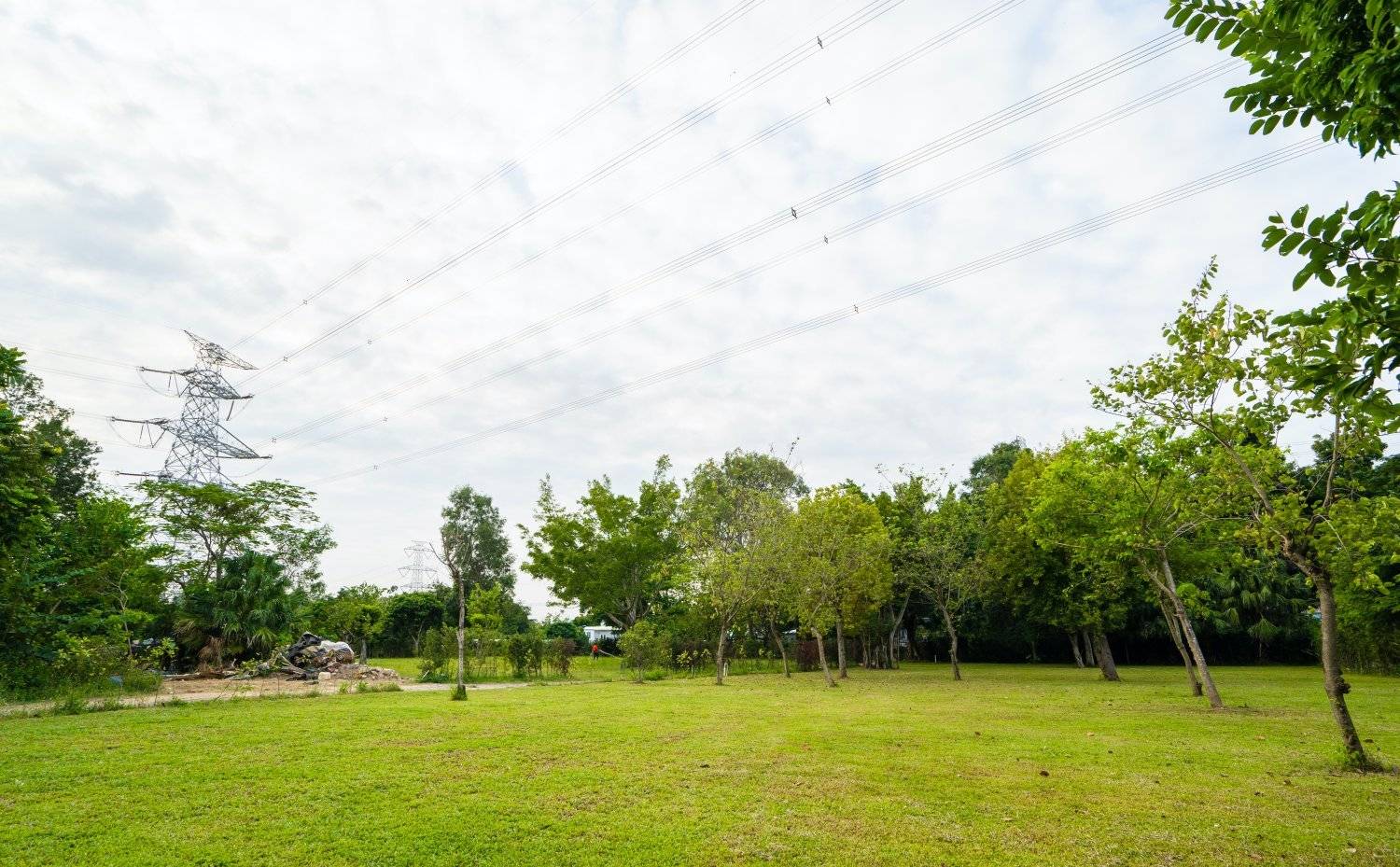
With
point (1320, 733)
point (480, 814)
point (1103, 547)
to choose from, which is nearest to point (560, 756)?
point (480, 814)

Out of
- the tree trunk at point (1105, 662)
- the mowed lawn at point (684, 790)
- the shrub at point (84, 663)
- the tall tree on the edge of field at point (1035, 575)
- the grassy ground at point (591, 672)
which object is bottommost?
the grassy ground at point (591, 672)

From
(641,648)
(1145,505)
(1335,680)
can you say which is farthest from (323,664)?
(1335,680)

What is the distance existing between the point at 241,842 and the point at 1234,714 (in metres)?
15.8

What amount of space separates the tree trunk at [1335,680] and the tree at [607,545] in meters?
27.7

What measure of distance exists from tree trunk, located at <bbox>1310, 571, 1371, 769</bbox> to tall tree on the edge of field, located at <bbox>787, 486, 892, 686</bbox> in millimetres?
14827

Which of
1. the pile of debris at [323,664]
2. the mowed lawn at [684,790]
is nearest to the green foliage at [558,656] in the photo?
the pile of debris at [323,664]

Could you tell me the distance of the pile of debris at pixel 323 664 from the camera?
22.4 metres

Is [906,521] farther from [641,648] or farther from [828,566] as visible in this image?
[641,648]

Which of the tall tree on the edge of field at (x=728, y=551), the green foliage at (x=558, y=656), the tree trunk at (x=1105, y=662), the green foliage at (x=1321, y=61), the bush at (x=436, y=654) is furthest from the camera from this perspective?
the green foliage at (x=558, y=656)

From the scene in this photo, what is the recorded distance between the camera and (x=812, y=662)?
3356 cm

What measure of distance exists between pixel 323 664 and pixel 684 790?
2168 cm

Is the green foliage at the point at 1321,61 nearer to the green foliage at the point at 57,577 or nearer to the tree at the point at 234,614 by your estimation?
the green foliage at the point at 57,577

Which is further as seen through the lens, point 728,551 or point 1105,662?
point 728,551

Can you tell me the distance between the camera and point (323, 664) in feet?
77.0
